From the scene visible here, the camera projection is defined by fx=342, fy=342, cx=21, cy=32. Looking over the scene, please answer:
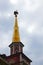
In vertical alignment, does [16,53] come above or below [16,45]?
below

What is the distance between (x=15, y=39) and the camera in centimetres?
7844

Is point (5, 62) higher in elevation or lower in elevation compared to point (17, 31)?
lower

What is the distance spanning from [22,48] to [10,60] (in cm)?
599

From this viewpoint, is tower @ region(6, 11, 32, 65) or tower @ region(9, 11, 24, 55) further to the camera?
tower @ region(9, 11, 24, 55)

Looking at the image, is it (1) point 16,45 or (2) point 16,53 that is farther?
(1) point 16,45

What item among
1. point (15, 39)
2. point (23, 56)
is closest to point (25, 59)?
point (23, 56)

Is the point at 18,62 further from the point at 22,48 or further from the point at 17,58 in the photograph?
the point at 22,48

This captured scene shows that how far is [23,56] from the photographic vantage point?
242 feet

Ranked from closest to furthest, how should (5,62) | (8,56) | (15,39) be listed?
(5,62), (8,56), (15,39)

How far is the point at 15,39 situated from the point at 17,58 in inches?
279

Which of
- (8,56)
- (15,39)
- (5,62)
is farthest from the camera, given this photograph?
(15,39)

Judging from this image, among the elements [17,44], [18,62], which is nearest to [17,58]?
[18,62]

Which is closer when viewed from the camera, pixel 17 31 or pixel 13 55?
pixel 13 55

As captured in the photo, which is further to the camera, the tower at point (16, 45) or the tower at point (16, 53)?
the tower at point (16, 45)
